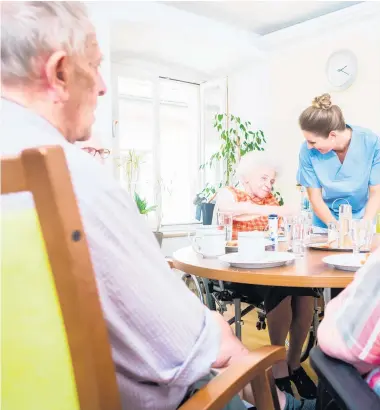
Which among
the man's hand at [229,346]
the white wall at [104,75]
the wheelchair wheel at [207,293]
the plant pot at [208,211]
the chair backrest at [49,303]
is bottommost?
the wheelchair wheel at [207,293]

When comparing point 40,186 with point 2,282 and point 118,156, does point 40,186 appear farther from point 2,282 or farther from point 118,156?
point 118,156

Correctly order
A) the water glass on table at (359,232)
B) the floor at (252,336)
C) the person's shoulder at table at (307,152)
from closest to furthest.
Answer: the water glass on table at (359,232), the person's shoulder at table at (307,152), the floor at (252,336)

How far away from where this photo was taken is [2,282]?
553 mm

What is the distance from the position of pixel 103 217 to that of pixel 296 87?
14.4 feet

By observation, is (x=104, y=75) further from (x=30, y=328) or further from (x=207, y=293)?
(x=30, y=328)

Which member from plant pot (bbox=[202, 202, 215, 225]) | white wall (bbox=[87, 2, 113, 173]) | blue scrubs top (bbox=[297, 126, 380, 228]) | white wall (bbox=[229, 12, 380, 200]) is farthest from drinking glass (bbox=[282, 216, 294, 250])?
white wall (bbox=[229, 12, 380, 200])

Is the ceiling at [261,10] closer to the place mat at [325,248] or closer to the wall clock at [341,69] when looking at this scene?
the wall clock at [341,69]

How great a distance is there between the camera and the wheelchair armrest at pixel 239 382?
0.73 meters

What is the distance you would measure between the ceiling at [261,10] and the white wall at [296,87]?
0.21 m

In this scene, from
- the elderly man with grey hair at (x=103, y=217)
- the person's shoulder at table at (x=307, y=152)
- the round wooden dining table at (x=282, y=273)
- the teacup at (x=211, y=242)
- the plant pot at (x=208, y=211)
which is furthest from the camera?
the plant pot at (x=208, y=211)

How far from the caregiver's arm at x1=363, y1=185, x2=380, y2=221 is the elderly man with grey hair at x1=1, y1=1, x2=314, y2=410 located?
1.89 meters

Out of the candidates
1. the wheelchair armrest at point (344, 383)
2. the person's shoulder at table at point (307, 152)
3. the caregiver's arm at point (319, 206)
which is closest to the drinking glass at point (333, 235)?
the caregiver's arm at point (319, 206)

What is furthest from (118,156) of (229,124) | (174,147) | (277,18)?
(277,18)

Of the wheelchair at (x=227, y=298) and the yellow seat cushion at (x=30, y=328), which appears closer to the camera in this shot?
the yellow seat cushion at (x=30, y=328)
